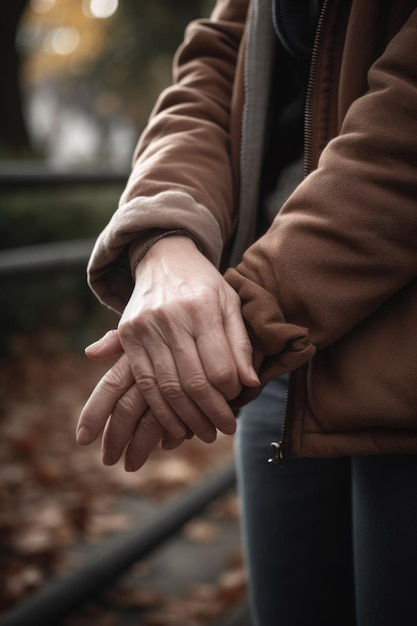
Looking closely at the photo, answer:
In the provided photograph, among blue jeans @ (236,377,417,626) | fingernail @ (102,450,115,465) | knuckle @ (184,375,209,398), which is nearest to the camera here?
knuckle @ (184,375,209,398)

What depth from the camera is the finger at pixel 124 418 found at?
34.1 inches

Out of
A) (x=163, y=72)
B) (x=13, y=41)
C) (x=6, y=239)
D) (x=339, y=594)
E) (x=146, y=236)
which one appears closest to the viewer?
(x=146, y=236)

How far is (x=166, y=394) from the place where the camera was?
2.72ft

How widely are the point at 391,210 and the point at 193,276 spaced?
0.87 ft

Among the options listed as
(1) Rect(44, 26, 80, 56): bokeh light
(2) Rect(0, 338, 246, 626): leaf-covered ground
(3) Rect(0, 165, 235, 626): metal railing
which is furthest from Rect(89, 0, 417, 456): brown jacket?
(1) Rect(44, 26, 80, 56): bokeh light

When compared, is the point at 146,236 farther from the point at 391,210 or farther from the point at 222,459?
the point at 222,459

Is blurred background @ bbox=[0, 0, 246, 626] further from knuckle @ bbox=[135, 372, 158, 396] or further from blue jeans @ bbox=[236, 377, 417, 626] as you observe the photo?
knuckle @ bbox=[135, 372, 158, 396]

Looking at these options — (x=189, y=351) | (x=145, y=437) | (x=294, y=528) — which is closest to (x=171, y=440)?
(x=145, y=437)

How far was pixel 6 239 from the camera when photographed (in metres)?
4.81

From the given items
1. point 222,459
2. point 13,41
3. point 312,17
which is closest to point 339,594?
point 312,17

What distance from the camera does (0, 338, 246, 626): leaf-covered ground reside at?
89.7 inches

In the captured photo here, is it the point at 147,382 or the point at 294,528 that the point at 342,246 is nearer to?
the point at 147,382

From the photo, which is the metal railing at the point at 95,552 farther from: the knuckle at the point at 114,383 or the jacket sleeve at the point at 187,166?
the knuckle at the point at 114,383

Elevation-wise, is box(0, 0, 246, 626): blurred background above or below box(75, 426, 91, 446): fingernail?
below
